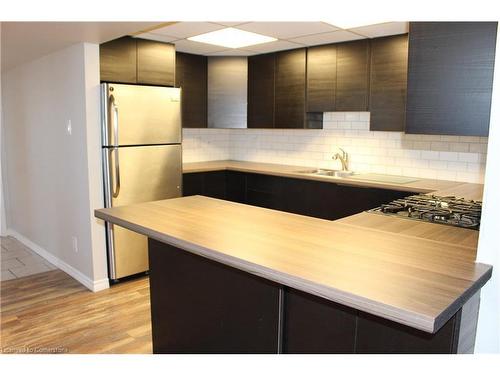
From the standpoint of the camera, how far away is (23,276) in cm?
399

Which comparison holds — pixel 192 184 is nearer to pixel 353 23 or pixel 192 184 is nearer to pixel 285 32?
pixel 285 32

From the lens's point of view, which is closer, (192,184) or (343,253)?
(343,253)

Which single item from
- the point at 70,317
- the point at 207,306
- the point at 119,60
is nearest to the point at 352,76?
the point at 119,60

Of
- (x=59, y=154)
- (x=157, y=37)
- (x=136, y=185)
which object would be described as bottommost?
(x=136, y=185)

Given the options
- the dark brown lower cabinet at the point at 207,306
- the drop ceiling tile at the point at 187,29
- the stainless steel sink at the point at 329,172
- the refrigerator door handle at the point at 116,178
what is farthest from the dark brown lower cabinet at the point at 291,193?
the dark brown lower cabinet at the point at 207,306

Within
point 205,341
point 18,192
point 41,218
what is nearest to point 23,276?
point 41,218

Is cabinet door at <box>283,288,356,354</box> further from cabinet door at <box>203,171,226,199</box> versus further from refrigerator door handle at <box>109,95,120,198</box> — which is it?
cabinet door at <box>203,171,226,199</box>

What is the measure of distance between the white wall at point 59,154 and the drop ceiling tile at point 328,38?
1.87 m

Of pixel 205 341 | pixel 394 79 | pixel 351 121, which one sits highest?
pixel 394 79

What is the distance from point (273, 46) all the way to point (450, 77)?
2814mm

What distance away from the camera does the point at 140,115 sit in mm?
3676

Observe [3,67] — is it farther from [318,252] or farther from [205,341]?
[318,252]

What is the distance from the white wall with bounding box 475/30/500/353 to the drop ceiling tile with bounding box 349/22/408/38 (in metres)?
2.26
